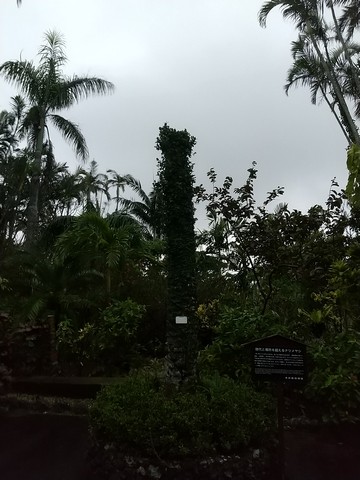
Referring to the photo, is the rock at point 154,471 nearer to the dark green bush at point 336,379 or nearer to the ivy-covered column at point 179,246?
the ivy-covered column at point 179,246

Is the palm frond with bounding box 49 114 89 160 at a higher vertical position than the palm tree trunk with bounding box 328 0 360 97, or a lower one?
lower

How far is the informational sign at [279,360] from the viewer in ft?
13.1

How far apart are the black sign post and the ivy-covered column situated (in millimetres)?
1088

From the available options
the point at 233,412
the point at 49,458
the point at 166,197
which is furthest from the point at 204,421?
the point at 166,197

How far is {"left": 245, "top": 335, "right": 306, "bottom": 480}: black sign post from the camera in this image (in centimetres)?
398

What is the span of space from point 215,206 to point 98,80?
1022cm

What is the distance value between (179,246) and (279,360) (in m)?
1.75

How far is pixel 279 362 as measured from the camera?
4031mm

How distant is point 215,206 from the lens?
297 inches

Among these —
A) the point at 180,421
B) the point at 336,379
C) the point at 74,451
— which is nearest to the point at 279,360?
the point at 180,421

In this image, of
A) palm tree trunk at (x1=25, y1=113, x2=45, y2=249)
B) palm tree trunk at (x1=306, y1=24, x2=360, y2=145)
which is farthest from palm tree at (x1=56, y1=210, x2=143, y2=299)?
palm tree trunk at (x1=306, y1=24, x2=360, y2=145)

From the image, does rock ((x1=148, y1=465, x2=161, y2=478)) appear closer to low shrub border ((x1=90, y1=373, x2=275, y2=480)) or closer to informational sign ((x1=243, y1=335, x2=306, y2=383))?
low shrub border ((x1=90, y1=373, x2=275, y2=480))

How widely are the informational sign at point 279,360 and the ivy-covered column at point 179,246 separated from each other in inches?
42.8

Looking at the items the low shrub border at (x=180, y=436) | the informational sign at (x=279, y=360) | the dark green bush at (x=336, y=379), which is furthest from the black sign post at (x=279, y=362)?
the dark green bush at (x=336, y=379)
